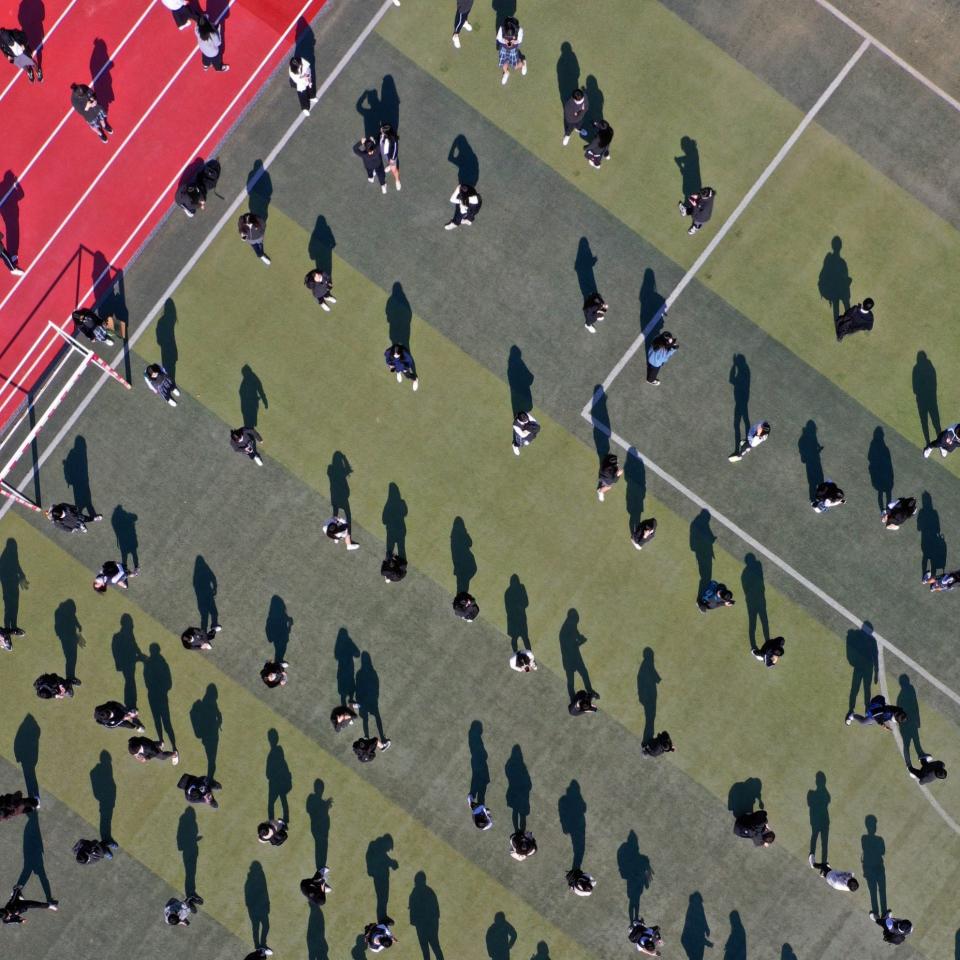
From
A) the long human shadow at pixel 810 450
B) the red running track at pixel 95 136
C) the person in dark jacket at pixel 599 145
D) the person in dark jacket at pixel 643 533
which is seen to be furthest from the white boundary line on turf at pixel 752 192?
the red running track at pixel 95 136

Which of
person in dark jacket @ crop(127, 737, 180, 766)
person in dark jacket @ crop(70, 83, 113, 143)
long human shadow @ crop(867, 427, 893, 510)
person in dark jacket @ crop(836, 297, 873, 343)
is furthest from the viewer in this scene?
long human shadow @ crop(867, 427, 893, 510)

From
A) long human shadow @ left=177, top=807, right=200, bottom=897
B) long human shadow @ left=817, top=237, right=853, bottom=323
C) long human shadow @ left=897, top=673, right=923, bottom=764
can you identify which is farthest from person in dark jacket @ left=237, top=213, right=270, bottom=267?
long human shadow @ left=897, top=673, right=923, bottom=764

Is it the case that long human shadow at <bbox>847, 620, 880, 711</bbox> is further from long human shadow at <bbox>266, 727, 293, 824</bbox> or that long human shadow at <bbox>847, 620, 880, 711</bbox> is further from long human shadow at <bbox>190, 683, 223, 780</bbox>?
long human shadow at <bbox>190, 683, 223, 780</bbox>

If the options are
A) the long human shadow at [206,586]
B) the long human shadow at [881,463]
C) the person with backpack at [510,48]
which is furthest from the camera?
the long human shadow at [206,586]

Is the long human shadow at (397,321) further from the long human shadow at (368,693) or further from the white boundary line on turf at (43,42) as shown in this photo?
the white boundary line on turf at (43,42)

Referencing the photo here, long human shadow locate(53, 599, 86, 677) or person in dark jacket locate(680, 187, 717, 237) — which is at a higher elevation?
person in dark jacket locate(680, 187, 717, 237)

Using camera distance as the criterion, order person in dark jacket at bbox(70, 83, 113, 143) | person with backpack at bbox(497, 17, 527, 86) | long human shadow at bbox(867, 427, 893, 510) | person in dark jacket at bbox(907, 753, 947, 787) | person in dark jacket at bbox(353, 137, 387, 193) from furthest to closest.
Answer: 1. long human shadow at bbox(867, 427, 893, 510)
2. person in dark jacket at bbox(907, 753, 947, 787)
3. person in dark jacket at bbox(353, 137, 387, 193)
4. person with backpack at bbox(497, 17, 527, 86)
5. person in dark jacket at bbox(70, 83, 113, 143)

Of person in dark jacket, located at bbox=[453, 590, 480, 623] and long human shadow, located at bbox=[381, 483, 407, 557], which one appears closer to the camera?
person in dark jacket, located at bbox=[453, 590, 480, 623]
